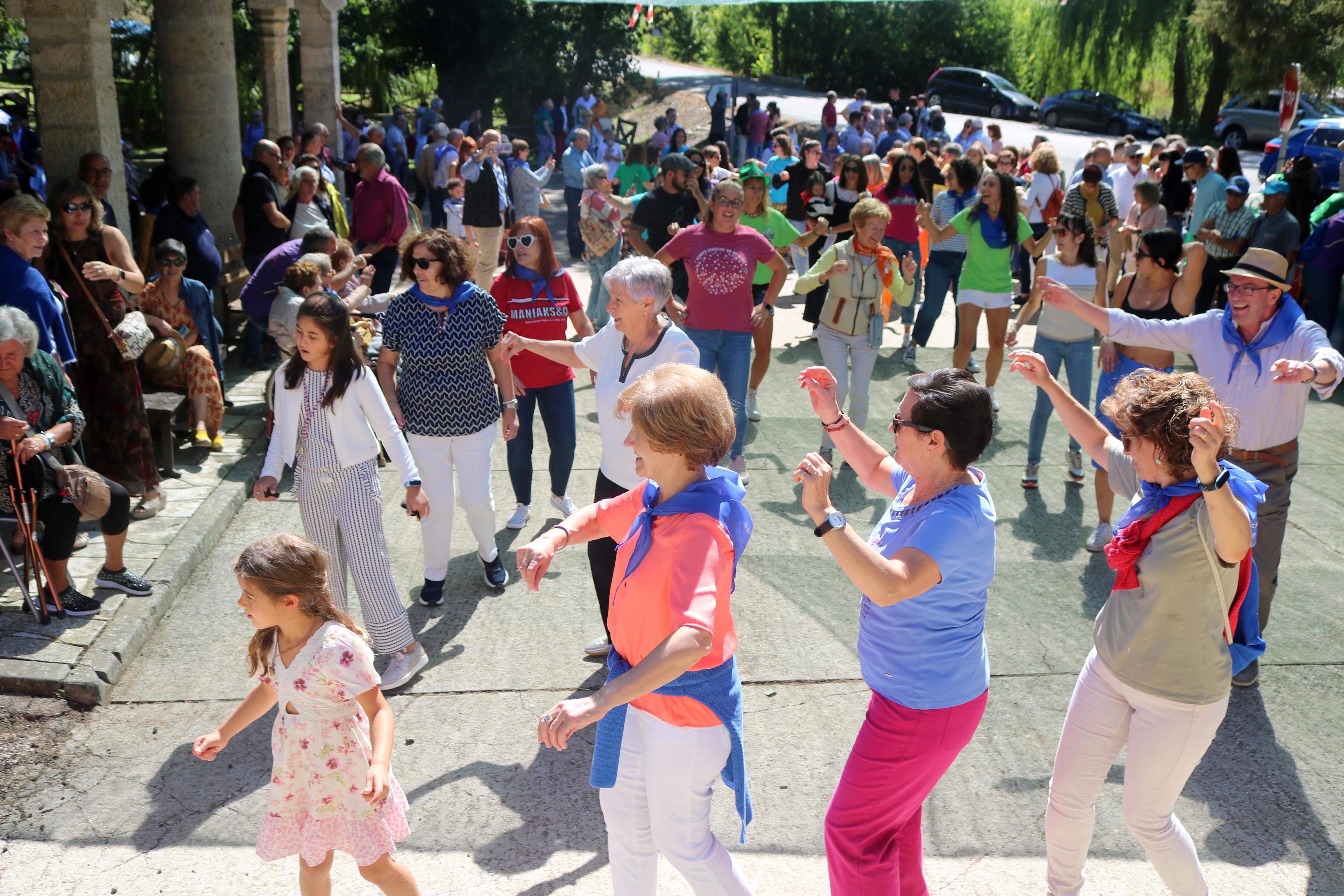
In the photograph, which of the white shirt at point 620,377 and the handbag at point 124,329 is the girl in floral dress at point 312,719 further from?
the handbag at point 124,329

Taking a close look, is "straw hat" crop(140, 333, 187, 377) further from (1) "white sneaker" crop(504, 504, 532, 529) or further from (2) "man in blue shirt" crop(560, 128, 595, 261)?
(2) "man in blue shirt" crop(560, 128, 595, 261)

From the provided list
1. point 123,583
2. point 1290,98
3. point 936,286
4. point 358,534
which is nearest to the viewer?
point 358,534

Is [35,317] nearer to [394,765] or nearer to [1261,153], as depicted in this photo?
[394,765]

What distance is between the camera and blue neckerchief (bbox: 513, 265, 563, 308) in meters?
5.95

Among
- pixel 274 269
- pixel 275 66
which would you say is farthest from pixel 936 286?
pixel 275 66

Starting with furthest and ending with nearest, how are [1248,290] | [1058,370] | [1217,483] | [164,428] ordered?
[164,428] < [1058,370] < [1248,290] < [1217,483]

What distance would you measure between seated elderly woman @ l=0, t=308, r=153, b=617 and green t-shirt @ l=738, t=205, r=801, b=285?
4745 mm

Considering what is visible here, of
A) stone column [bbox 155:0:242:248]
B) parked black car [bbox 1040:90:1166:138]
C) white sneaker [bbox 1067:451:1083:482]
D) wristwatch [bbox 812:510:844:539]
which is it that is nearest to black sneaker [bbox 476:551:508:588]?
wristwatch [bbox 812:510:844:539]

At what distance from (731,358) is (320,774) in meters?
4.53

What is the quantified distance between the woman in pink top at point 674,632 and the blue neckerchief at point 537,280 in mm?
3232

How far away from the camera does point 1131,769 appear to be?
315cm

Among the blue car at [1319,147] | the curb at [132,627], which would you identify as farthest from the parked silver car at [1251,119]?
the curb at [132,627]

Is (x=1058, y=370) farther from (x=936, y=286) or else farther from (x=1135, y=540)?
(x=1135, y=540)

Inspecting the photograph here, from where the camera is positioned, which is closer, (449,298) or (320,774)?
(320,774)
